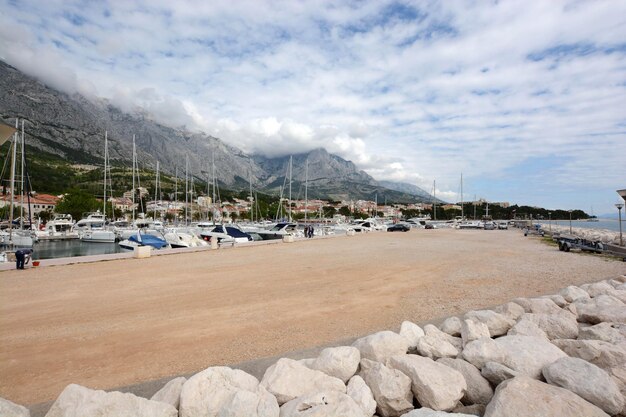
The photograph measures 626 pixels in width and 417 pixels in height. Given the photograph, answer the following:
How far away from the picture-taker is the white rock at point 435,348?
4570mm

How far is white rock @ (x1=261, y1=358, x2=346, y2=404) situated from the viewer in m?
3.56

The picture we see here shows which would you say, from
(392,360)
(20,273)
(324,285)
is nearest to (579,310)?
(392,360)

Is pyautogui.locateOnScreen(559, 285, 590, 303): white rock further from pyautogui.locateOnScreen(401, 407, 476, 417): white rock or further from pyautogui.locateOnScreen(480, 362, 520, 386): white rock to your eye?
pyautogui.locateOnScreen(401, 407, 476, 417): white rock

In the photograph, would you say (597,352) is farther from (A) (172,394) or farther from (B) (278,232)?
(B) (278,232)

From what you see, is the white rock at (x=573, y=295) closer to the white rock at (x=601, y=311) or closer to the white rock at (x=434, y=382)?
the white rock at (x=601, y=311)

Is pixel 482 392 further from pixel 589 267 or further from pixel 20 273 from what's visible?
pixel 20 273

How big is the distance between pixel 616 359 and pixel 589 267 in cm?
1433

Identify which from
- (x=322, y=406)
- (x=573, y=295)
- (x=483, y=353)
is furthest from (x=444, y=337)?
(x=573, y=295)

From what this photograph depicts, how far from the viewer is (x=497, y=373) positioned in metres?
3.77

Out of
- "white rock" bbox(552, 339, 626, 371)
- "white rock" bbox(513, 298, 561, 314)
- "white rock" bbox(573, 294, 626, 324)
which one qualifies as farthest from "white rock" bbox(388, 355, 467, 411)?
"white rock" bbox(573, 294, 626, 324)

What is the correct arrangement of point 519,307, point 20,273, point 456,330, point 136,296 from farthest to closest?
point 20,273 < point 136,296 < point 519,307 < point 456,330

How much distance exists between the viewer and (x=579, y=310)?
666cm

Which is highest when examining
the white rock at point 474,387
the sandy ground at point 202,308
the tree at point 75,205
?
the tree at point 75,205

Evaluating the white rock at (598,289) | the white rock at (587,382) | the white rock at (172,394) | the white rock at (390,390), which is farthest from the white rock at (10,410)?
the white rock at (598,289)
